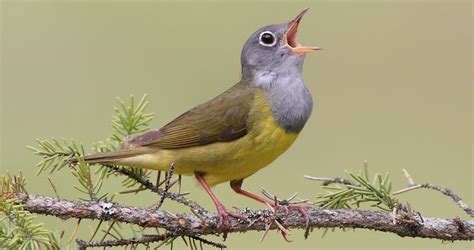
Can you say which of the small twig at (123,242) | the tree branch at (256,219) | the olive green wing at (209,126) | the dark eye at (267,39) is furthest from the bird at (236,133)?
the small twig at (123,242)

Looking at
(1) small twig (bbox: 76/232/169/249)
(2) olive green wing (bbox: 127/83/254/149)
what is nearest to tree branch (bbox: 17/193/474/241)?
(1) small twig (bbox: 76/232/169/249)

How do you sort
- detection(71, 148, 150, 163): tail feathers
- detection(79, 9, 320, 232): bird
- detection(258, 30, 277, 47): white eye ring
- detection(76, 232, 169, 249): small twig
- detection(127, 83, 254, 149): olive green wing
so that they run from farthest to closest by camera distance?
1. detection(258, 30, 277, 47): white eye ring
2. detection(127, 83, 254, 149): olive green wing
3. detection(79, 9, 320, 232): bird
4. detection(71, 148, 150, 163): tail feathers
5. detection(76, 232, 169, 249): small twig

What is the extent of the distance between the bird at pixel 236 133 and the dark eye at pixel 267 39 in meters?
0.11

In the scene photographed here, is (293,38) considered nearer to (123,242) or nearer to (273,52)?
(273,52)

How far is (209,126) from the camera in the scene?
17.2ft

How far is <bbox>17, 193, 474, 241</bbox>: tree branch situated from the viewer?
3773 millimetres

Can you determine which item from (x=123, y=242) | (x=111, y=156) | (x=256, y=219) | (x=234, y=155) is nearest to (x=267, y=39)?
(x=234, y=155)

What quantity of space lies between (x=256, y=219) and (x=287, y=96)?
1336 mm

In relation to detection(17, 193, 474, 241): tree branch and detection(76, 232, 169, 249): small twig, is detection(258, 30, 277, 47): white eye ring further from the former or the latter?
detection(76, 232, 169, 249): small twig

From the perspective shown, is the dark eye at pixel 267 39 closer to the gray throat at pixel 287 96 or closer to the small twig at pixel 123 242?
the gray throat at pixel 287 96

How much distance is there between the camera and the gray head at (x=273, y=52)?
18.5ft

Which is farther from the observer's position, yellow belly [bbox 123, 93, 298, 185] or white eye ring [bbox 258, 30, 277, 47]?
white eye ring [bbox 258, 30, 277, 47]

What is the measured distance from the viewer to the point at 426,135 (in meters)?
11.9


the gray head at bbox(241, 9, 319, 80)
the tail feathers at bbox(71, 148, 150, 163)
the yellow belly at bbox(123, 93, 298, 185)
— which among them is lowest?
the yellow belly at bbox(123, 93, 298, 185)
